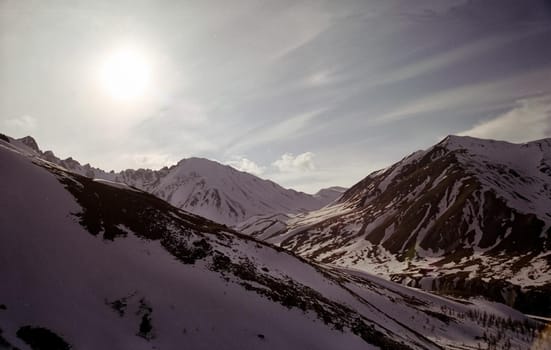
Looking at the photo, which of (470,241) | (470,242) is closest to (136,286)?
(470,242)

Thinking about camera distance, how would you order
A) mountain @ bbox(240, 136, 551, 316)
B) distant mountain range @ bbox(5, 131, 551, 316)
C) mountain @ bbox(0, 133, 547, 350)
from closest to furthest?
mountain @ bbox(0, 133, 547, 350) → distant mountain range @ bbox(5, 131, 551, 316) → mountain @ bbox(240, 136, 551, 316)

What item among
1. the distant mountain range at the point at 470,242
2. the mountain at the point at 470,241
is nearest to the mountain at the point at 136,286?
the distant mountain range at the point at 470,242

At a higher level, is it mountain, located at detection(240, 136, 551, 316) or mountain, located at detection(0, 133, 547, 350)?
mountain, located at detection(240, 136, 551, 316)

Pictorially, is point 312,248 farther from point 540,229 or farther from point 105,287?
point 105,287

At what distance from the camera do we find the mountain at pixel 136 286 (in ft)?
59.8

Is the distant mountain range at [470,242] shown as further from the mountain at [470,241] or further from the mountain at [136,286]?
the mountain at [136,286]

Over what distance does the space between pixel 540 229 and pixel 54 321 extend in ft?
535

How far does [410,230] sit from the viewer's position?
171000mm

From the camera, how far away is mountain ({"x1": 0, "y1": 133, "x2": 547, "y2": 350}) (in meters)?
18.2

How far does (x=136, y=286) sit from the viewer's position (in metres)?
23.0

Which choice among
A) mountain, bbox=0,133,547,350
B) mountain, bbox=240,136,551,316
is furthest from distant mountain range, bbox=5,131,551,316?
mountain, bbox=0,133,547,350

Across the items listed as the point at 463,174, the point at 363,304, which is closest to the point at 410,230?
the point at 463,174

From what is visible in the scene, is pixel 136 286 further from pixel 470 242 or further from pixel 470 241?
pixel 470 241

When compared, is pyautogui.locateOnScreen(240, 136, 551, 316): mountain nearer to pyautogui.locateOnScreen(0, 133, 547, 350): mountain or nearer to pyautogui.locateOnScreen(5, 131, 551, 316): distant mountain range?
pyautogui.locateOnScreen(5, 131, 551, 316): distant mountain range
